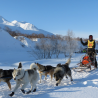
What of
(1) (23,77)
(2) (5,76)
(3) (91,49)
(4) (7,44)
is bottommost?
(2) (5,76)

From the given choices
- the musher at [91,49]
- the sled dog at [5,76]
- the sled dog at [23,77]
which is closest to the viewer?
the sled dog at [23,77]

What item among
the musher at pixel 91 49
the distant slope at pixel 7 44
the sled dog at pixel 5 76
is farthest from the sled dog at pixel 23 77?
the distant slope at pixel 7 44

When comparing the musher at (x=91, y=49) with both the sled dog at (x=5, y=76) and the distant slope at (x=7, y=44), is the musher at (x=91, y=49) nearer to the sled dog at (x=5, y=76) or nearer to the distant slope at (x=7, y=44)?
the sled dog at (x=5, y=76)

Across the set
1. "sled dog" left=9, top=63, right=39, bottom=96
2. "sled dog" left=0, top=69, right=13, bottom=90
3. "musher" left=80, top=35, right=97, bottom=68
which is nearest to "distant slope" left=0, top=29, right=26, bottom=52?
"musher" left=80, top=35, right=97, bottom=68

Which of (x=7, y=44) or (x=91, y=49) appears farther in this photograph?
(x=7, y=44)

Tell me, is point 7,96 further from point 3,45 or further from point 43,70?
point 3,45

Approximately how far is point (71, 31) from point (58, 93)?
2144 centimetres

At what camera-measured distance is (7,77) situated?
3602mm

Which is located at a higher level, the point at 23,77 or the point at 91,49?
the point at 91,49

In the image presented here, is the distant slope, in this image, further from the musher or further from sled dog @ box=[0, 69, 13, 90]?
sled dog @ box=[0, 69, 13, 90]

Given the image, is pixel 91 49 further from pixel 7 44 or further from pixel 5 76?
pixel 7 44

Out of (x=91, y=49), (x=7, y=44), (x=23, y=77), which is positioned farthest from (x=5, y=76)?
(x=7, y=44)

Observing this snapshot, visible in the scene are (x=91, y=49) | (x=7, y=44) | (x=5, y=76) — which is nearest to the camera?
(x=5, y=76)

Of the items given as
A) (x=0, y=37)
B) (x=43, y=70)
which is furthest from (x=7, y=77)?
(x=0, y=37)
